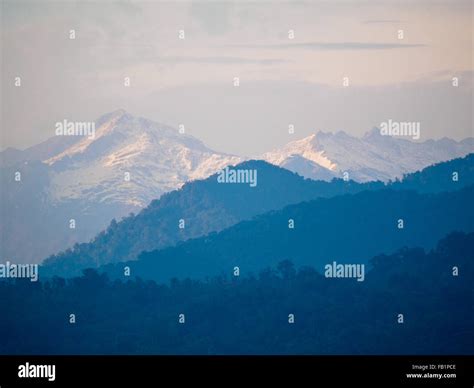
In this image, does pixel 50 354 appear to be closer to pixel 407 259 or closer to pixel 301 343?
A: pixel 301 343

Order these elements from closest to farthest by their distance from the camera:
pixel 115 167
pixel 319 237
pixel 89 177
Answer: pixel 115 167 → pixel 89 177 → pixel 319 237

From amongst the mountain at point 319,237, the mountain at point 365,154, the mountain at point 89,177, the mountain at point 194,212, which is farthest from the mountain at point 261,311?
the mountain at point 365,154

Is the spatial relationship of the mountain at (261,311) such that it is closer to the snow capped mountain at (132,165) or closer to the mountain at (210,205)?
the mountain at (210,205)

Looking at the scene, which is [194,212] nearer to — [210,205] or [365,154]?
[210,205]

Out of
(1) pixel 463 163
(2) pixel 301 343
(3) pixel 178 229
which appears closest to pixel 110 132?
(3) pixel 178 229

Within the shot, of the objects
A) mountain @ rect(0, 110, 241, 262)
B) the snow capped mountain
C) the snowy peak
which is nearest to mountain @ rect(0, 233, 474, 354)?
mountain @ rect(0, 110, 241, 262)

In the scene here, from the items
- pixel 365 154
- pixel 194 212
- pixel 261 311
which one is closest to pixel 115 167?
pixel 194 212
